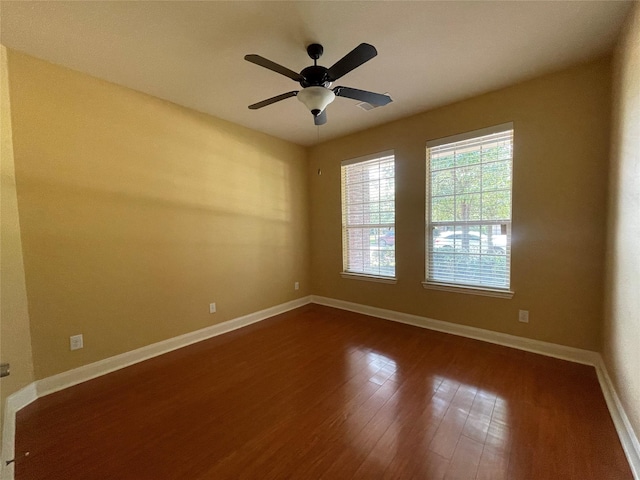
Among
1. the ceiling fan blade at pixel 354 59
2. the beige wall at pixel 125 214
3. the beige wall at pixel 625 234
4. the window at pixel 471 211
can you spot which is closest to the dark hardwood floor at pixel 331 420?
the beige wall at pixel 625 234

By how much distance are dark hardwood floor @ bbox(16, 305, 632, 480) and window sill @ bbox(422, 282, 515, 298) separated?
0.56 meters

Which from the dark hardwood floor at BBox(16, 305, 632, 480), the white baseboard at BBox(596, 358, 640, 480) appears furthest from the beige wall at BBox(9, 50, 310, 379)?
the white baseboard at BBox(596, 358, 640, 480)

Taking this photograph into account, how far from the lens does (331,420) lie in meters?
1.78

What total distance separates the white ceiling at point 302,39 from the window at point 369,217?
125cm

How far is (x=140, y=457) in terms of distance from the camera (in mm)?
1527

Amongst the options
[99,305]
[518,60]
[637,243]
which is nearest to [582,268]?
[637,243]

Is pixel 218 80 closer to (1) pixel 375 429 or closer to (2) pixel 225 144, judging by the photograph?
(2) pixel 225 144

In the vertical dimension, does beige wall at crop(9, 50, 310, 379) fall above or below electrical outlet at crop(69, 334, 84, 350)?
above

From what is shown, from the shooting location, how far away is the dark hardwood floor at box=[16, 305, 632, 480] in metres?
1.44

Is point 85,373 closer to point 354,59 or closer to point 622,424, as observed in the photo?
point 354,59

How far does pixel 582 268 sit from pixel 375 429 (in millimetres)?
2382

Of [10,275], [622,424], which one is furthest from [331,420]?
[10,275]

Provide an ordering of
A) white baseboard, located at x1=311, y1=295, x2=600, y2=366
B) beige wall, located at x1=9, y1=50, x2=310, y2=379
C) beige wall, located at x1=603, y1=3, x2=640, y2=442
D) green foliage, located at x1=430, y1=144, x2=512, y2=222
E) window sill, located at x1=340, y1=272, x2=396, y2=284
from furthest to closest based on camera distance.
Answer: window sill, located at x1=340, y1=272, x2=396, y2=284, green foliage, located at x1=430, y1=144, x2=512, y2=222, white baseboard, located at x1=311, y1=295, x2=600, y2=366, beige wall, located at x1=9, y1=50, x2=310, y2=379, beige wall, located at x1=603, y1=3, x2=640, y2=442

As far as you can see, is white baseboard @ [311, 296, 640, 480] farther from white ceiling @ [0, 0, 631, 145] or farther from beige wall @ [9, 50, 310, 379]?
white ceiling @ [0, 0, 631, 145]
